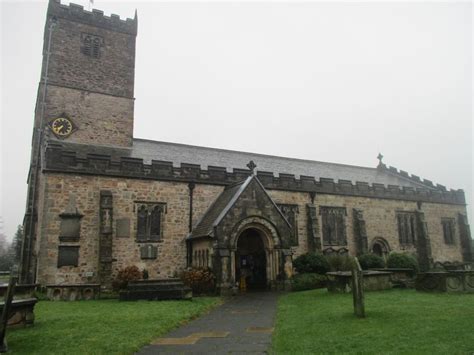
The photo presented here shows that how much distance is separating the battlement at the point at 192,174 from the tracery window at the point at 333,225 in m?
1.29

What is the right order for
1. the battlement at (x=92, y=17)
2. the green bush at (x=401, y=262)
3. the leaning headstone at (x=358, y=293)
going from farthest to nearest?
the battlement at (x=92, y=17) → the green bush at (x=401, y=262) → the leaning headstone at (x=358, y=293)

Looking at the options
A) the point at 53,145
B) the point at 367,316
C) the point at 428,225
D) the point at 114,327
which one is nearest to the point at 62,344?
the point at 114,327

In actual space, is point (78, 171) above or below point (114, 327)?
above

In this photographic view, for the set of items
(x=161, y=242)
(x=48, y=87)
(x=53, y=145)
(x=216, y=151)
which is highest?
(x=48, y=87)

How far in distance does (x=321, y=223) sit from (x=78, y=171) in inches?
604

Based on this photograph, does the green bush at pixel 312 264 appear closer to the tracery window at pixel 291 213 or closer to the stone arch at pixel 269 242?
the stone arch at pixel 269 242

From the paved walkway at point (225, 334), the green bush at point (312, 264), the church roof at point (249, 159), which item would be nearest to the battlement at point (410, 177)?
the church roof at point (249, 159)

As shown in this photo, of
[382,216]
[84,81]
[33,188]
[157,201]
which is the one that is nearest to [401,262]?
[382,216]

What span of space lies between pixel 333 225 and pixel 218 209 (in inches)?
383

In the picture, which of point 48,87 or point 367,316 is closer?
point 367,316

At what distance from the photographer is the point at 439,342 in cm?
Answer: 698

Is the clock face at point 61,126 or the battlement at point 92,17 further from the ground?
the battlement at point 92,17

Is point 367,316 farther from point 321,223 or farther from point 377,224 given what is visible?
point 377,224

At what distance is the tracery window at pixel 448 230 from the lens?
32.1 meters
